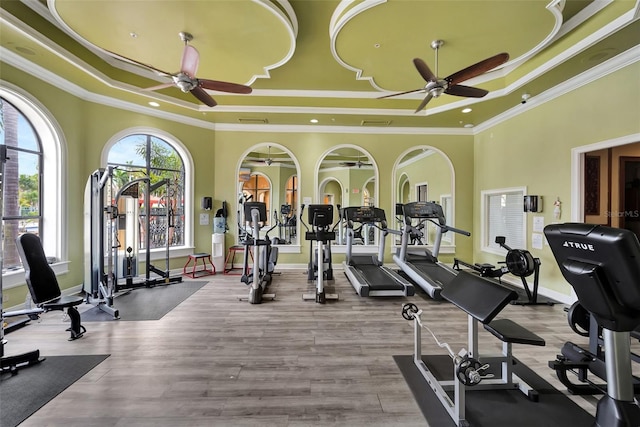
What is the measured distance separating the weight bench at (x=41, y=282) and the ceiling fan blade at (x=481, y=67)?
497cm

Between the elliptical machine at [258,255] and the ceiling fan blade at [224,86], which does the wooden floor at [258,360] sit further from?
the ceiling fan blade at [224,86]

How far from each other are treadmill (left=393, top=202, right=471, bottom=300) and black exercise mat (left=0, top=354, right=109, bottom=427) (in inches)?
171

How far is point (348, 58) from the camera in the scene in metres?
3.81

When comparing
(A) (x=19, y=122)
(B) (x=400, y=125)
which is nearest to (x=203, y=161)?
(A) (x=19, y=122)

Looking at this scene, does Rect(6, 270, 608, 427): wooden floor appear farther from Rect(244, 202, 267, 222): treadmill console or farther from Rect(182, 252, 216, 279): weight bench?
Rect(182, 252, 216, 279): weight bench

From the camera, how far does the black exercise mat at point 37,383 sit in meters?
1.93

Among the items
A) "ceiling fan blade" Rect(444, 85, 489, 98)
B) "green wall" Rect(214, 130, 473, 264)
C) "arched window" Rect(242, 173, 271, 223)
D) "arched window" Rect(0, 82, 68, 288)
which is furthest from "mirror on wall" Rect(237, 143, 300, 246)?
"ceiling fan blade" Rect(444, 85, 489, 98)

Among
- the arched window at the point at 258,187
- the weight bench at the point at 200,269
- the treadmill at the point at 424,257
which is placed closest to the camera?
the treadmill at the point at 424,257

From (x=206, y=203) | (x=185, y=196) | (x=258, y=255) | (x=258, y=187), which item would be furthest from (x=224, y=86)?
(x=258, y=187)

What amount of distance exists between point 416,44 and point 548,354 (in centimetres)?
382

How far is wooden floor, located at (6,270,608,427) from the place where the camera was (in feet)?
6.30

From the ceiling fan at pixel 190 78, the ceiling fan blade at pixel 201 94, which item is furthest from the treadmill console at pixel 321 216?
the ceiling fan blade at pixel 201 94

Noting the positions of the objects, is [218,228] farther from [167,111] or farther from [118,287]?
[167,111]

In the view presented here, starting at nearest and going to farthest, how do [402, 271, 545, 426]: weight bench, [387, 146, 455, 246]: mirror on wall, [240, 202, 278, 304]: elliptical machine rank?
[402, 271, 545, 426]: weight bench
[240, 202, 278, 304]: elliptical machine
[387, 146, 455, 246]: mirror on wall
